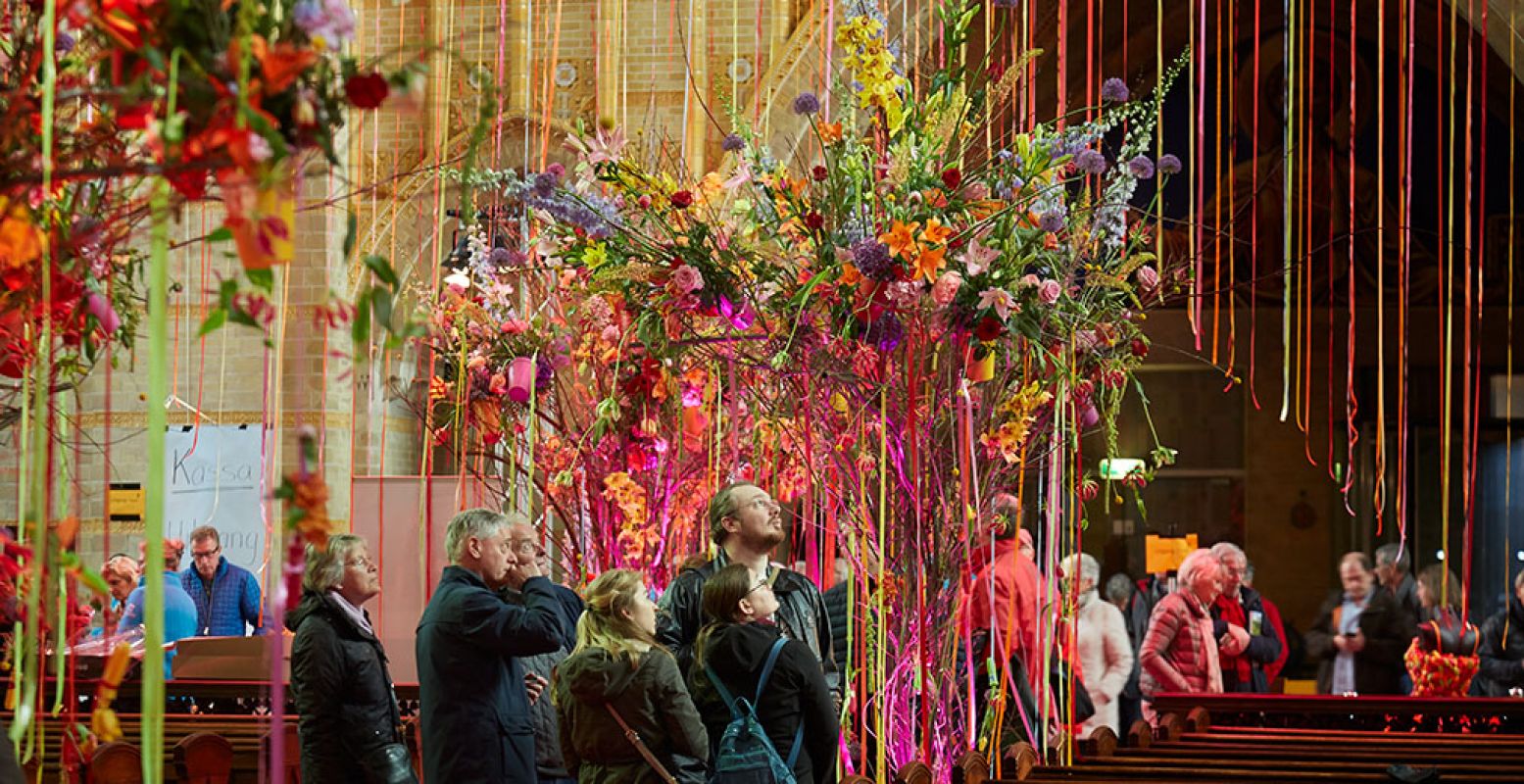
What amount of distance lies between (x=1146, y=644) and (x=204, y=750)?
12.6 ft

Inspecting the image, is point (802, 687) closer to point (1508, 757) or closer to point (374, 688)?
point (374, 688)

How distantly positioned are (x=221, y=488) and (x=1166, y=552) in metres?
6.85

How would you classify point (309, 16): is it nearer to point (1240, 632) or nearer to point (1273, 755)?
point (1273, 755)

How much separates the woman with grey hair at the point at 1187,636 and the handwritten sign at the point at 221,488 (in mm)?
5347

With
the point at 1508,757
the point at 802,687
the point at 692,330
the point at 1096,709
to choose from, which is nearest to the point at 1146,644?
the point at 1096,709

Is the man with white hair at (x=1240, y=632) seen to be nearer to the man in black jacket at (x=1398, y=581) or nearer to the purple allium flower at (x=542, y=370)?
the man in black jacket at (x=1398, y=581)

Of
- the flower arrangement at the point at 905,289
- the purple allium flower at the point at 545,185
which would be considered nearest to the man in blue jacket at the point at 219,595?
the flower arrangement at the point at 905,289

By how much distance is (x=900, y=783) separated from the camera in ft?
13.1

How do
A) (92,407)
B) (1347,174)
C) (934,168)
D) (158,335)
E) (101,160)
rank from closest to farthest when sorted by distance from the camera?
1. (158,335)
2. (101,160)
3. (934,168)
4. (92,407)
5. (1347,174)

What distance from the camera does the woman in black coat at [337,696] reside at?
4.06 m

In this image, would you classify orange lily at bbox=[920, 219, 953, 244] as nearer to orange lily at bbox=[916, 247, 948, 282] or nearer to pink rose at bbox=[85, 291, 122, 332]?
orange lily at bbox=[916, 247, 948, 282]

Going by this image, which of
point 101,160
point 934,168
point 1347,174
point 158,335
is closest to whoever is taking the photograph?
point 158,335

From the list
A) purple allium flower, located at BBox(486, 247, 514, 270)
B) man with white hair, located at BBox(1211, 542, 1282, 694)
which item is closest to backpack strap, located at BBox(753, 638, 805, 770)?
purple allium flower, located at BBox(486, 247, 514, 270)

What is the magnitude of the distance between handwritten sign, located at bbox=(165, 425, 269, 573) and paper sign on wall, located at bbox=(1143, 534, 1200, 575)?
250 inches
